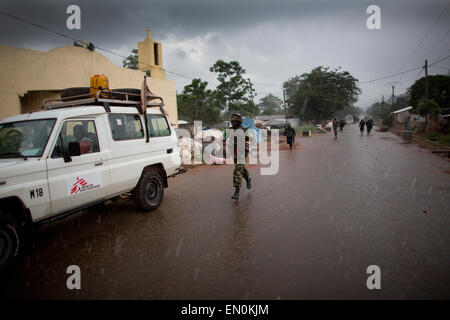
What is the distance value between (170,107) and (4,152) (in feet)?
54.4

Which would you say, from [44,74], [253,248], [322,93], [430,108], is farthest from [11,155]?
[322,93]

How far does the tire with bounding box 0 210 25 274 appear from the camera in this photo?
3.38m

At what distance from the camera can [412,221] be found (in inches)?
195

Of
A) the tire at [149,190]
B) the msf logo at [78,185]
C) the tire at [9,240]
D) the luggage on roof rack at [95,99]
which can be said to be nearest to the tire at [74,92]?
the luggage on roof rack at [95,99]

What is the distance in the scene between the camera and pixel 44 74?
12.1m

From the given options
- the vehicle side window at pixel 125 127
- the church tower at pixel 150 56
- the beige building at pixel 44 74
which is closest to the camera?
the vehicle side window at pixel 125 127

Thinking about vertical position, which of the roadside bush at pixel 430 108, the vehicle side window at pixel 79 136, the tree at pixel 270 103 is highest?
the tree at pixel 270 103

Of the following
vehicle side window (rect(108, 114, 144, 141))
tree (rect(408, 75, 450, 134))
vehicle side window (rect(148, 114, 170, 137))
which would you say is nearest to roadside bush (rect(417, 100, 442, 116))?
tree (rect(408, 75, 450, 134))

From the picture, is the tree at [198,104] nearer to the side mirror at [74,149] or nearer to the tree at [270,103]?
the side mirror at [74,149]

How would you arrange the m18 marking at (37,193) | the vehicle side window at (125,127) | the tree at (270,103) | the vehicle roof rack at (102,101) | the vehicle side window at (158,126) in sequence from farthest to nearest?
1. the tree at (270,103)
2. the vehicle side window at (158,126)
3. the vehicle side window at (125,127)
4. the vehicle roof rack at (102,101)
5. the m18 marking at (37,193)

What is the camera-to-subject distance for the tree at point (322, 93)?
2475 inches

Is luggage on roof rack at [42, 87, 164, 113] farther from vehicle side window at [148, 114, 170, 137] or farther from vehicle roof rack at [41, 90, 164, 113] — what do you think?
vehicle side window at [148, 114, 170, 137]
